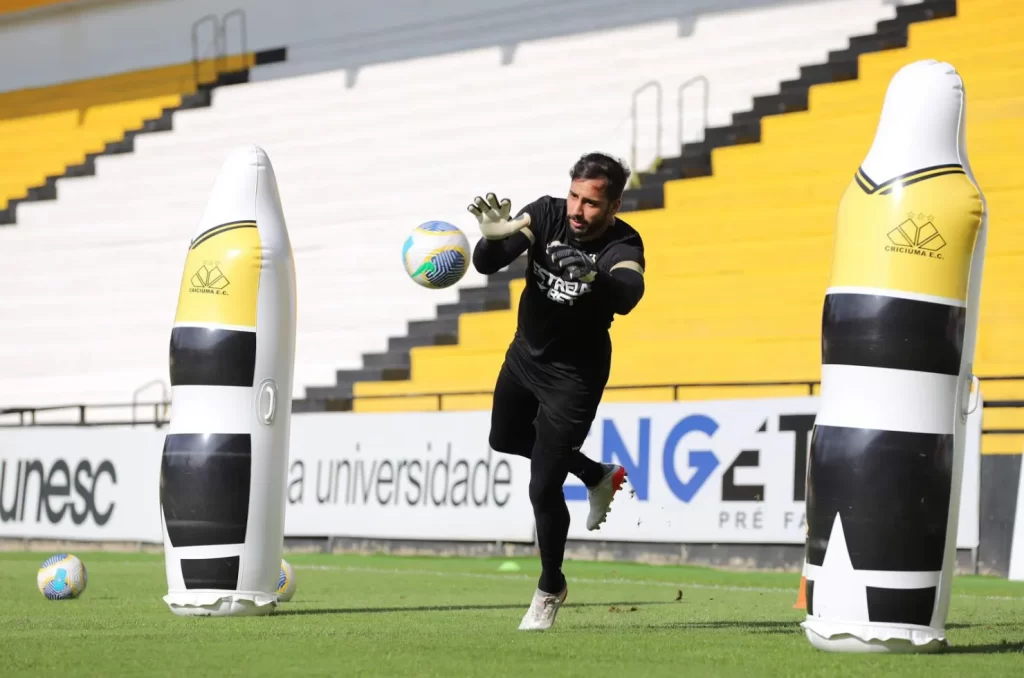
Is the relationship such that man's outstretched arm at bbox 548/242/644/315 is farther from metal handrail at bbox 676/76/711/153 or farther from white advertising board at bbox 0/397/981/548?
metal handrail at bbox 676/76/711/153

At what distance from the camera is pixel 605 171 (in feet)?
22.9

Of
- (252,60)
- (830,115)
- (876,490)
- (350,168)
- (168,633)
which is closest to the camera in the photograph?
(876,490)

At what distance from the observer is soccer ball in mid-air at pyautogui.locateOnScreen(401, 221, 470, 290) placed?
7.77 m

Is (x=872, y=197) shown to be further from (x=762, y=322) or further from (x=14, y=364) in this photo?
(x=14, y=364)

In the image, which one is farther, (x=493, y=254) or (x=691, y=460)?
(x=691, y=460)

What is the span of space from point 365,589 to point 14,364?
17359mm

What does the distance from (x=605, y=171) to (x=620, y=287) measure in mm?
528

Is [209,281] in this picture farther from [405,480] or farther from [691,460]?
[405,480]

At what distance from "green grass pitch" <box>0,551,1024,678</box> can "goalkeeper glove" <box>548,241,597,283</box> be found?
1.52 m

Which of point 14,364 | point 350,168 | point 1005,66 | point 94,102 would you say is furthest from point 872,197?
point 94,102

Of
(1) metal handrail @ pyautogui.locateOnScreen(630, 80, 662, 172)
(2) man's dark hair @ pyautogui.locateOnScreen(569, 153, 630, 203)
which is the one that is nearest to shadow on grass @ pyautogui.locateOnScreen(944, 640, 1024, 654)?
(2) man's dark hair @ pyautogui.locateOnScreen(569, 153, 630, 203)

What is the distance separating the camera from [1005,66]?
18656 mm

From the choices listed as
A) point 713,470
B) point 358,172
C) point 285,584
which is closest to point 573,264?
point 285,584

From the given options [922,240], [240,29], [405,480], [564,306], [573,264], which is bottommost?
[405,480]
